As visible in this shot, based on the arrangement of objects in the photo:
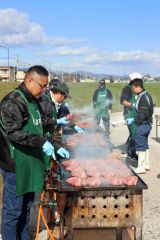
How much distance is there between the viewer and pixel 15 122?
375 centimetres

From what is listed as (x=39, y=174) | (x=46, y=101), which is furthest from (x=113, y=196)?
(x=46, y=101)

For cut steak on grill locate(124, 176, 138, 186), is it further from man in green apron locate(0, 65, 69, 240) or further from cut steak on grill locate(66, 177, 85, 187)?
man in green apron locate(0, 65, 69, 240)

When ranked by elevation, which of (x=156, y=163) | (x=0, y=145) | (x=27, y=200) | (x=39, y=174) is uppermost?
(x=0, y=145)

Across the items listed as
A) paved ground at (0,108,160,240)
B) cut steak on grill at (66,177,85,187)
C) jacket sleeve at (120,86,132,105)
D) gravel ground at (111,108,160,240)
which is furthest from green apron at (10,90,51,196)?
jacket sleeve at (120,86,132,105)

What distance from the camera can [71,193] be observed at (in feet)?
12.8

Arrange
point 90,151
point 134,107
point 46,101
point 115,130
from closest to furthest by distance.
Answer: point 90,151 → point 46,101 → point 134,107 → point 115,130

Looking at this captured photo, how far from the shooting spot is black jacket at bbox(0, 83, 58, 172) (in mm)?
3738

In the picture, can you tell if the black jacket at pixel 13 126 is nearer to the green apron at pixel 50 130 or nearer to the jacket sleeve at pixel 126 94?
the green apron at pixel 50 130

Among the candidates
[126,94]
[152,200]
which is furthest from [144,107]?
[126,94]

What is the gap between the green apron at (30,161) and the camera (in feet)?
12.7

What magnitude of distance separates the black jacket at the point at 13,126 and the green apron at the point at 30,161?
56 mm

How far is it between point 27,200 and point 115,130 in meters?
11.5

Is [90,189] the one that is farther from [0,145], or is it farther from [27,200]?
[0,145]

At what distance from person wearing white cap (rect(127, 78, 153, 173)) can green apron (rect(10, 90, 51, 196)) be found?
415 cm
